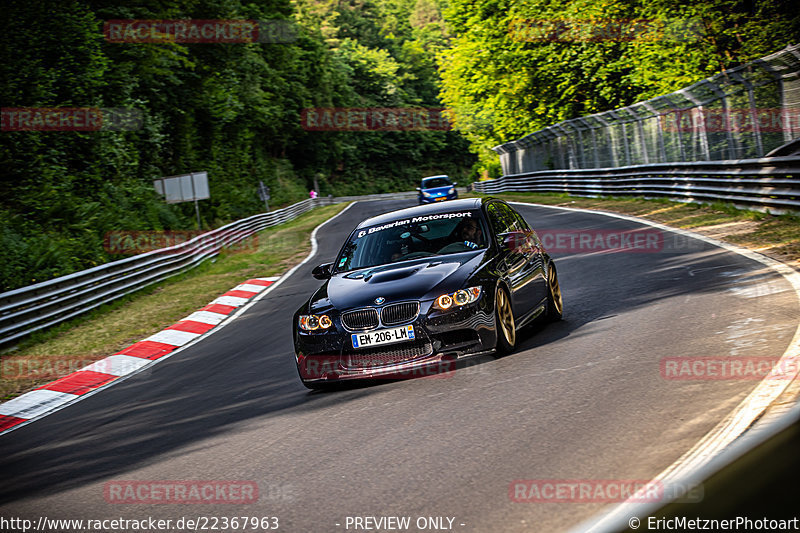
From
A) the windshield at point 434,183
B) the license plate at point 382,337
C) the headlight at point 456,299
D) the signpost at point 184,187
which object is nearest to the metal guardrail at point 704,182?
the windshield at point 434,183

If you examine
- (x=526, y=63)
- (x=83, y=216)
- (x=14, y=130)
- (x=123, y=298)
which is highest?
(x=526, y=63)

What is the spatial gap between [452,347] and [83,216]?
60.4ft

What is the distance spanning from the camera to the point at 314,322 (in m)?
7.45

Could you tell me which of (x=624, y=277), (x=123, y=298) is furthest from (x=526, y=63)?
(x=624, y=277)

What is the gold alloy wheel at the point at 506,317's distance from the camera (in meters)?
7.51

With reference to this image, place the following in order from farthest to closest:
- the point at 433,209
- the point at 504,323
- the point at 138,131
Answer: the point at 138,131 < the point at 433,209 < the point at 504,323

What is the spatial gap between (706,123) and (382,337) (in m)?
15.8

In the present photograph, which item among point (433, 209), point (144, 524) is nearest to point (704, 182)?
point (433, 209)

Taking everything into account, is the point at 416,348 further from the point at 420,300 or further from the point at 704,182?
the point at 704,182

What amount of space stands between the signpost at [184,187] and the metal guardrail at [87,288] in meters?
2.05

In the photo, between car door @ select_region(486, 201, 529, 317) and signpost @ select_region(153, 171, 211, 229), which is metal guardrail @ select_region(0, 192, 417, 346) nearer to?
signpost @ select_region(153, 171, 211, 229)

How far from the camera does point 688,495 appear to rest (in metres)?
1.36

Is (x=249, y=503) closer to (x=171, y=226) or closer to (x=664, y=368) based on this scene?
(x=664, y=368)

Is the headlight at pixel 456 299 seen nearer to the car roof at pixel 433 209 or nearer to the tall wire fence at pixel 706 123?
the car roof at pixel 433 209
